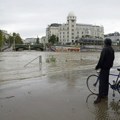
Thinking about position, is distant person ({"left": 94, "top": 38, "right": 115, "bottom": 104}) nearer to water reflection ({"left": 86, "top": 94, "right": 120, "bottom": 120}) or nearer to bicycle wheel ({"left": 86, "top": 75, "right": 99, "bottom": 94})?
water reflection ({"left": 86, "top": 94, "right": 120, "bottom": 120})

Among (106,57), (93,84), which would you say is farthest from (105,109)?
(93,84)

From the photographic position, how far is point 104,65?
852cm

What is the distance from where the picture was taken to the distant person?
8.42 m

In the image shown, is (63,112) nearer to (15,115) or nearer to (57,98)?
(15,115)

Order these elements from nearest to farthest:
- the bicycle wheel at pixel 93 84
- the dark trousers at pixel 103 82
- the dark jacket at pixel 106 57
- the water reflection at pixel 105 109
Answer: the water reflection at pixel 105 109, the dark jacket at pixel 106 57, the dark trousers at pixel 103 82, the bicycle wheel at pixel 93 84

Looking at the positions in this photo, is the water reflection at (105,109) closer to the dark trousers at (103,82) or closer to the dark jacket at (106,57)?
the dark trousers at (103,82)

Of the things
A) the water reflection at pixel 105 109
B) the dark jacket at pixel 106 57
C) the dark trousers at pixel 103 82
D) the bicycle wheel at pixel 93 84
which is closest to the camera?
the water reflection at pixel 105 109

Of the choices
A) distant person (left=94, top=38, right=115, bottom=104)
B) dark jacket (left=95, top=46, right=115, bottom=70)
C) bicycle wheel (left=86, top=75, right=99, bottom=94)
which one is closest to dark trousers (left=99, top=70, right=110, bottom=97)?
distant person (left=94, top=38, right=115, bottom=104)

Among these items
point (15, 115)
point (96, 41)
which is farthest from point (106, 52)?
point (96, 41)

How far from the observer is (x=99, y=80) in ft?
29.1

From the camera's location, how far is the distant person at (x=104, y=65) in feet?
27.6

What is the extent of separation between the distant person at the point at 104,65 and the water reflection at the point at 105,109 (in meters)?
0.27

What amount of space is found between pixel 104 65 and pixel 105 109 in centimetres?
159

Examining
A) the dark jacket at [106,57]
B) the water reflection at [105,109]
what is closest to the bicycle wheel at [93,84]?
the water reflection at [105,109]
